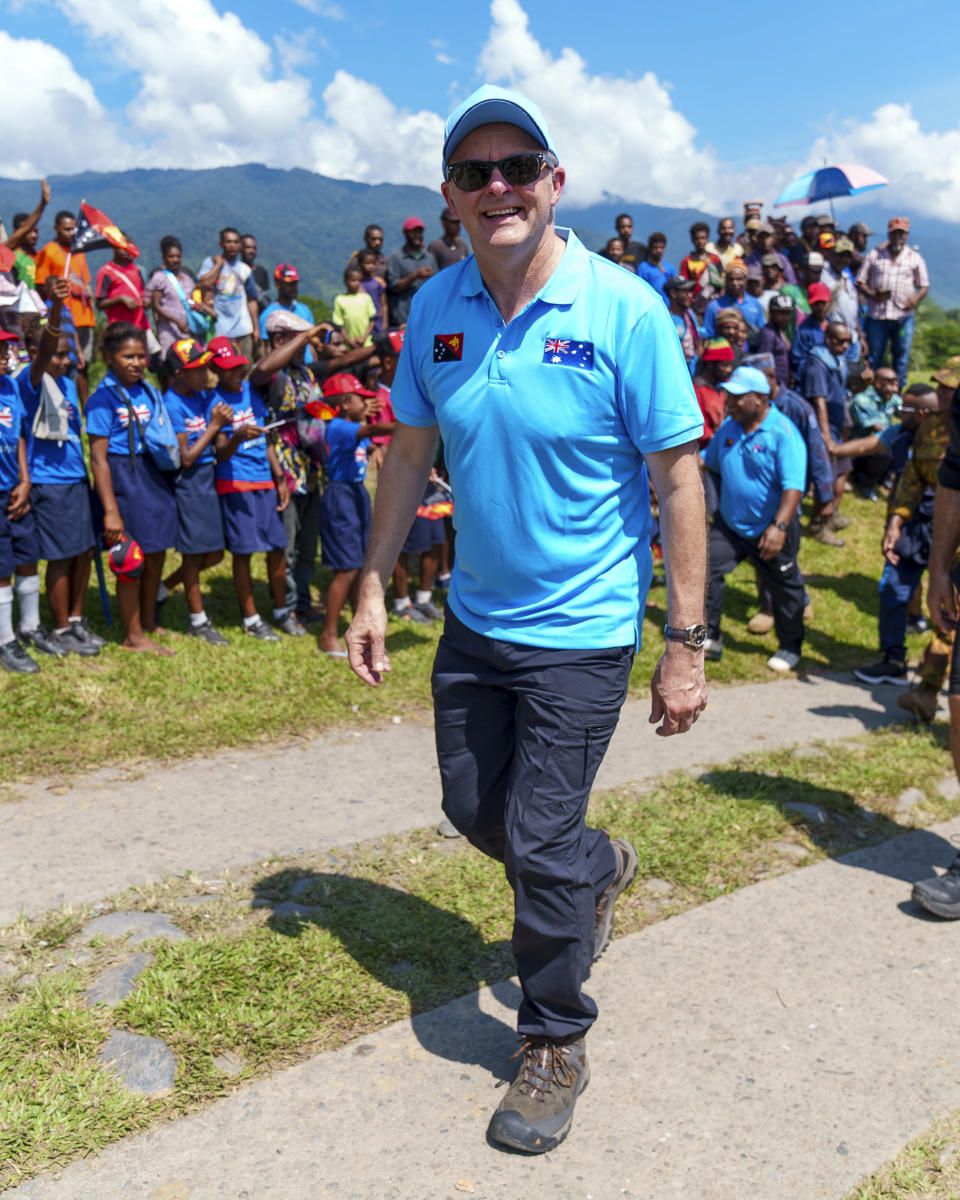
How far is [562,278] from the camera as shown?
2.60 metres

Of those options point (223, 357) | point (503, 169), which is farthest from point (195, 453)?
point (503, 169)

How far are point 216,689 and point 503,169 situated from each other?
167 inches

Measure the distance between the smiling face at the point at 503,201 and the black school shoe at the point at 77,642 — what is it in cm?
464

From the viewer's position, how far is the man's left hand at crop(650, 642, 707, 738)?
8.57 feet

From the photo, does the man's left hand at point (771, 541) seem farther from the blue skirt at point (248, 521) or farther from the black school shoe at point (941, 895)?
the black school shoe at point (941, 895)

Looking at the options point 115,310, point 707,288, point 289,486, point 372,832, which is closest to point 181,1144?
point 372,832

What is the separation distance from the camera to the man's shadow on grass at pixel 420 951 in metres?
3.08

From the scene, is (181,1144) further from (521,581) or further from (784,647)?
(784,647)

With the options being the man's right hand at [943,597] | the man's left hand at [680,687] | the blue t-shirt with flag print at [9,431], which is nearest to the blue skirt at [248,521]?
the blue t-shirt with flag print at [9,431]

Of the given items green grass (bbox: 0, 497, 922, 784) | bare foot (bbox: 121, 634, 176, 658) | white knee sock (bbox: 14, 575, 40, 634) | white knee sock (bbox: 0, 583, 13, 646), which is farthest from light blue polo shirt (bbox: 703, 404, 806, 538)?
white knee sock (bbox: 0, 583, 13, 646)

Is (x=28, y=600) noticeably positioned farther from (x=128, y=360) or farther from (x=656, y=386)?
(x=656, y=386)

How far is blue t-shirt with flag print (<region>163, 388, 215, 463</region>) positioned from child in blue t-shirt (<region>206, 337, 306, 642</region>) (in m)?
0.07

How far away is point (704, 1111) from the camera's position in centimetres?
279

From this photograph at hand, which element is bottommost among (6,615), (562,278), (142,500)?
(6,615)
